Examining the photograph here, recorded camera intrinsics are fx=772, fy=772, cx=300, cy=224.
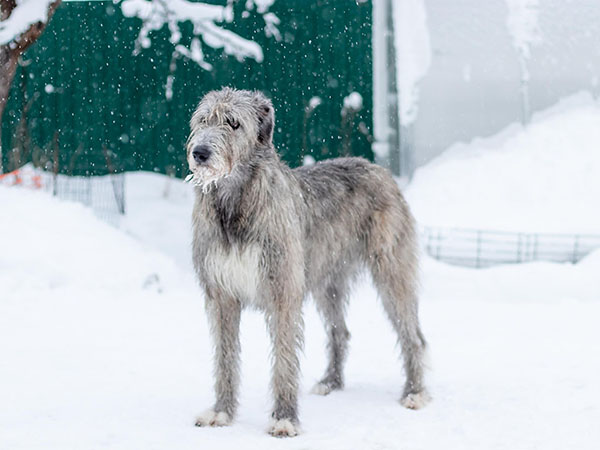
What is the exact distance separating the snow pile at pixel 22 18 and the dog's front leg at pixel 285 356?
5253 millimetres

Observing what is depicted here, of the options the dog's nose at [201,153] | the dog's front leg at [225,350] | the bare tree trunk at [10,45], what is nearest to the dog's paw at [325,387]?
the dog's front leg at [225,350]

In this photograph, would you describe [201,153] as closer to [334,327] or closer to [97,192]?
[334,327]

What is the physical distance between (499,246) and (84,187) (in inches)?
285

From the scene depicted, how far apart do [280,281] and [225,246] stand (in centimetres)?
38

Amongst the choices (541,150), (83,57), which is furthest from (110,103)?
(541,150)

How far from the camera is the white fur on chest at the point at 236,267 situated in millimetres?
4355

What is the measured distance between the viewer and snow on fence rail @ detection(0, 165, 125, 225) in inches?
442

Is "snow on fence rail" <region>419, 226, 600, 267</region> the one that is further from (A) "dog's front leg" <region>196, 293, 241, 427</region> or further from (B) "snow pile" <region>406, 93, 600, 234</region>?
(A) "dog's front leg" <region>196, 293, 241, 427</region>

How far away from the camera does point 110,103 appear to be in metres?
14.1

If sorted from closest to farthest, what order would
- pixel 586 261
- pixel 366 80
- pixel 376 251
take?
pixel 376 251
pixel 586 261
pixel 366 80

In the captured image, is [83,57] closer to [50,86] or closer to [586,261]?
[50,86]

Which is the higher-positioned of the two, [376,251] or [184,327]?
[376,251]

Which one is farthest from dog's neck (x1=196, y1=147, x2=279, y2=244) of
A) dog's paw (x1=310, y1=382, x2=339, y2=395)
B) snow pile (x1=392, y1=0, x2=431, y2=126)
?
snow pile (x1=392, y1=0, x2=431, y2=126)

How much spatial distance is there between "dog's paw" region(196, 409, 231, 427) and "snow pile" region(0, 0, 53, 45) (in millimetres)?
5326
